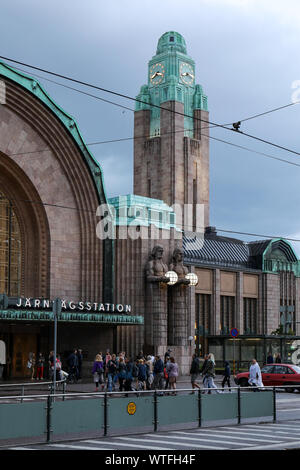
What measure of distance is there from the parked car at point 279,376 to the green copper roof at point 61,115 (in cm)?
1501

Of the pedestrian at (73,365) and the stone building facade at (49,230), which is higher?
the stone building facade at (49,230)

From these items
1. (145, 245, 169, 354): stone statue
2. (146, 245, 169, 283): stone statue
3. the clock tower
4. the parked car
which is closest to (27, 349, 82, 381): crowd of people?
(145, 245, 169, 354): stone statue

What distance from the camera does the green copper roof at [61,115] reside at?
4081cm

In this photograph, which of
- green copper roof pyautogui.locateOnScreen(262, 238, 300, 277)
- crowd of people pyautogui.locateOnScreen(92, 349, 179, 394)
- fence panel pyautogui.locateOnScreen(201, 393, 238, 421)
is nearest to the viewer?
fence panel pyautogui.locateOnScreen(201, 393, 238, 421)

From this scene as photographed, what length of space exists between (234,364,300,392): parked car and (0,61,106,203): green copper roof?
15011mm

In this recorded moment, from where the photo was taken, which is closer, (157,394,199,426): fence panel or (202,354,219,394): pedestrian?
(157,394,199,426): fence panel

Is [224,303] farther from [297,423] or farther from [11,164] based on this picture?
[297,423]

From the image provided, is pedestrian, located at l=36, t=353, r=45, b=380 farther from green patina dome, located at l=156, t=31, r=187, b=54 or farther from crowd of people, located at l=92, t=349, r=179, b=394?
green patina dome, located at l=156, t=31, r=187, b=54

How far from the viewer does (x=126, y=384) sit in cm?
2880

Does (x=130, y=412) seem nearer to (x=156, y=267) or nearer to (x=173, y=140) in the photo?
(x=156, y=267)

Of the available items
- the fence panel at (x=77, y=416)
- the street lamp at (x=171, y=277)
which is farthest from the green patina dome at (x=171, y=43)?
the fence panel at (x=77, y=416)

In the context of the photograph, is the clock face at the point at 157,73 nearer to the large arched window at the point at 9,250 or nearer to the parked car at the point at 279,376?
the large arched window at the point at 9,250

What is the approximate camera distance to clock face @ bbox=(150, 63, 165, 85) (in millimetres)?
99750

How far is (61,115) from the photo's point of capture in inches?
1713
